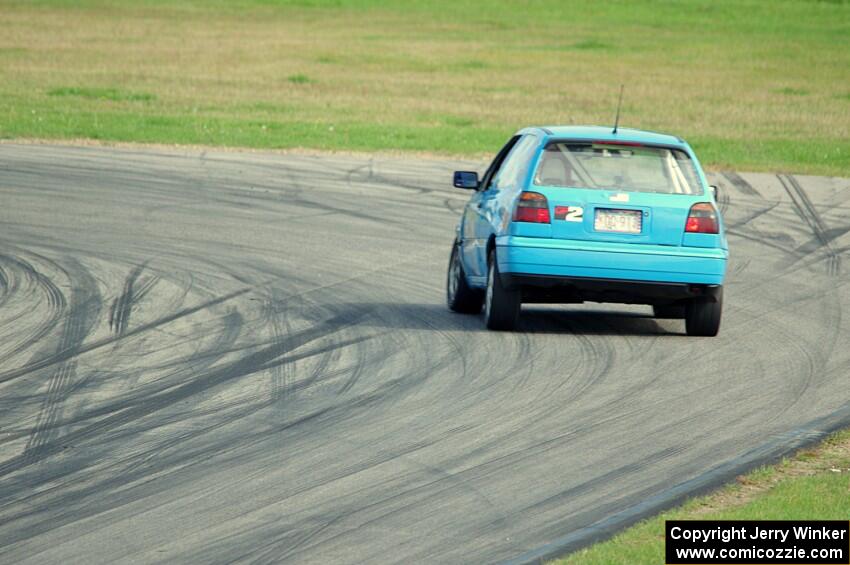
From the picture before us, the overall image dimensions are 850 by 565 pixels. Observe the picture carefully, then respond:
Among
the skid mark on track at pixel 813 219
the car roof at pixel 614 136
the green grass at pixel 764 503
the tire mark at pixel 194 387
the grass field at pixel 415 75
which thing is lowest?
the grass field at pixel 415 75

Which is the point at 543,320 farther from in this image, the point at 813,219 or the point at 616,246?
the point at 813,219

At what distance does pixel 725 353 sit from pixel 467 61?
41.7 m

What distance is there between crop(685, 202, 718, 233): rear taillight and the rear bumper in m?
0.17

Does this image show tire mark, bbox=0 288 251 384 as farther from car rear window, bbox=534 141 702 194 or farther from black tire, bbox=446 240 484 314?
car rear window, bbox=534 141 702 194

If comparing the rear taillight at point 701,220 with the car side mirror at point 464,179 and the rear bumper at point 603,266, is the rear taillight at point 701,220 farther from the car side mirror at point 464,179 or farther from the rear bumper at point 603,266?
the car side mirror at point 464,179

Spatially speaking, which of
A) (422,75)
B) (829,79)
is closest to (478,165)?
(422,75)

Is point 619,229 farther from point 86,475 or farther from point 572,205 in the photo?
point 86,475

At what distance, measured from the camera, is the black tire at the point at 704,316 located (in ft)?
40.7

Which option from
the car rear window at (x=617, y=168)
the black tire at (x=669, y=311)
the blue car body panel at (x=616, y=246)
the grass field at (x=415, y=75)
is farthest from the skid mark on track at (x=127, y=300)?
the grass field at (x=415, y=75)

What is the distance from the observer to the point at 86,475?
8.05m

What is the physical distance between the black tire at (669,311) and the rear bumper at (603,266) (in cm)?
95

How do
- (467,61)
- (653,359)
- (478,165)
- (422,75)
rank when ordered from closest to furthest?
(653,359), (478,165), (422,75), (467,61)

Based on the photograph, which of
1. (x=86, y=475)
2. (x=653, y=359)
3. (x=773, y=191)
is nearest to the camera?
(x=86, y=475)

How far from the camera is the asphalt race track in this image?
7.27 metres
